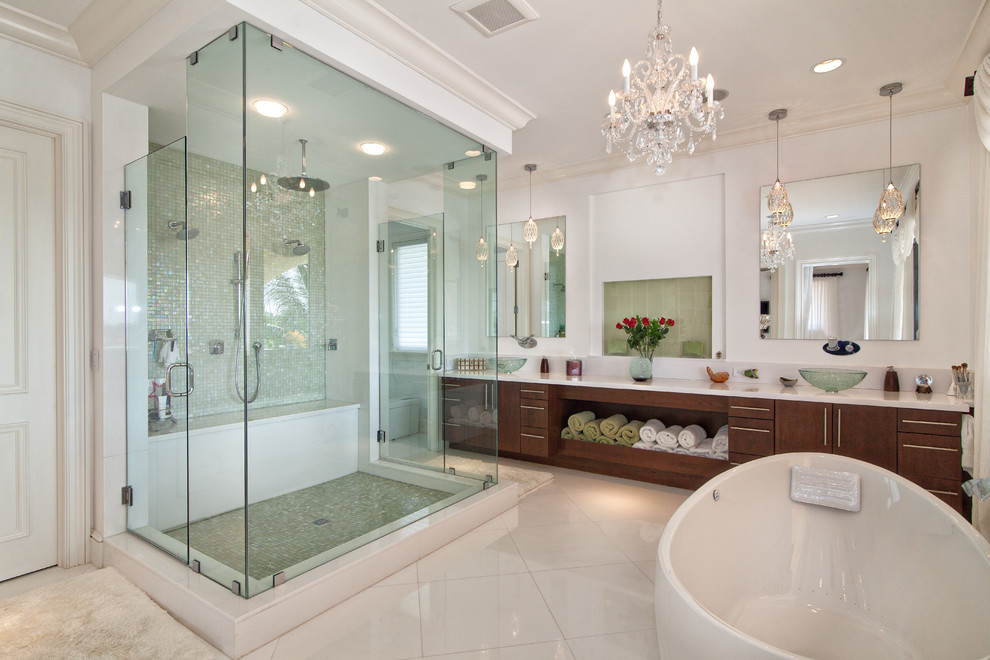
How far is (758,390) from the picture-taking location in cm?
352

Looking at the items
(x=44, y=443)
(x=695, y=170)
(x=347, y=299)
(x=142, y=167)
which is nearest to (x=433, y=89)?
(x=347, y=299)

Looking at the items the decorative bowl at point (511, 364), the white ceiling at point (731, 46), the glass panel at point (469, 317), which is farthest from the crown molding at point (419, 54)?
the decorative bowl at point (511, 364)

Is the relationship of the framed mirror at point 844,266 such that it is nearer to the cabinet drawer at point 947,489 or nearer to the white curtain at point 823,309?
the white curtain at point 823,309

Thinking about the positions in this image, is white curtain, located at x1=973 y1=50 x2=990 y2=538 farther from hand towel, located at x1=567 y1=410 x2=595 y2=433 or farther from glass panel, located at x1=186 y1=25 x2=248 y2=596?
glass panel, located at x1=186 y1=25 x2=248 y2=596

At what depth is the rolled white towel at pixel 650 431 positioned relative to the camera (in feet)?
13.1

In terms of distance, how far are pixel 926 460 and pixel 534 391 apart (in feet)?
8.52

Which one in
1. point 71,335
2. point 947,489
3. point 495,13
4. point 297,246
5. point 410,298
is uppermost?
point 495,13

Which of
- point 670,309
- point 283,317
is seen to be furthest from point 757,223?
point 283,317

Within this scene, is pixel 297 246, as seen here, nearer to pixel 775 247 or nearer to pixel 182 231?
pixel 182 231

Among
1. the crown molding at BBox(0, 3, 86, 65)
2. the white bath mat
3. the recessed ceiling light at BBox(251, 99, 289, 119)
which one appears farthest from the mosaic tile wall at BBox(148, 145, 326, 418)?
the white bath mat

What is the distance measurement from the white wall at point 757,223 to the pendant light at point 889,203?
0.03 metres

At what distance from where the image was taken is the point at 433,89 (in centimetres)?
299

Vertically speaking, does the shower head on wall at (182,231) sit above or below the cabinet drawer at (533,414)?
above

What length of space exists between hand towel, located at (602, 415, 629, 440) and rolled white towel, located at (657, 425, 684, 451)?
344 millimetres
